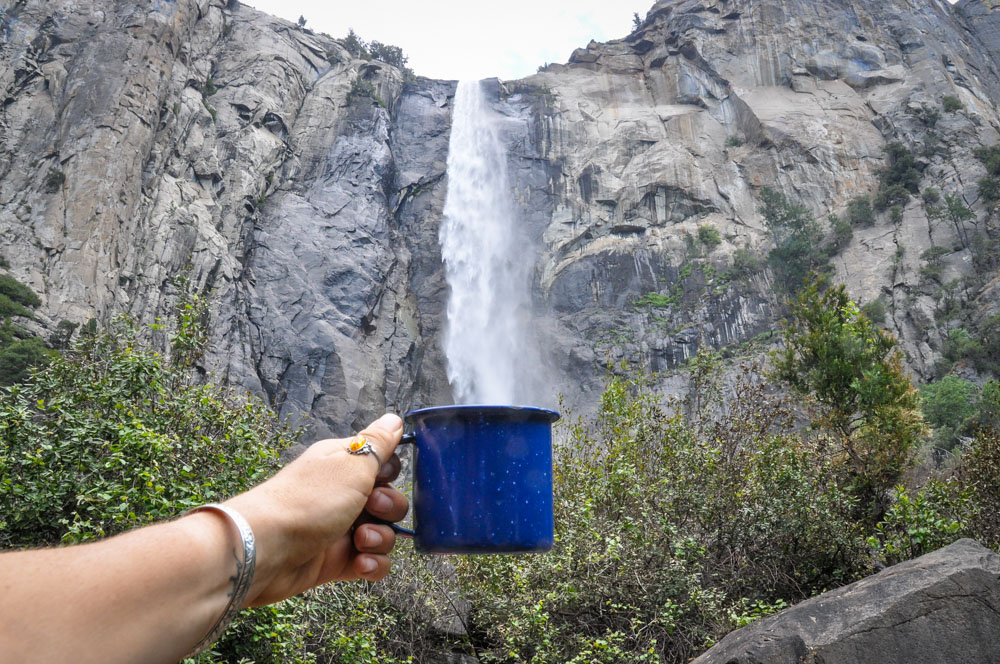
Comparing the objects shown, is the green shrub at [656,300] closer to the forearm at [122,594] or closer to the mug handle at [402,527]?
the mug handle at [402,527]

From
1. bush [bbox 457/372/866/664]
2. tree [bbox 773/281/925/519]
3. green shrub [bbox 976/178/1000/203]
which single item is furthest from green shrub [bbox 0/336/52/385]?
green shrub [bbox 976/178/1000/203]

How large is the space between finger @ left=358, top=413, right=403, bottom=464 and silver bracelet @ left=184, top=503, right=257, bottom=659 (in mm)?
383

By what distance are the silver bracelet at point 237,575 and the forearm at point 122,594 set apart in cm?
1

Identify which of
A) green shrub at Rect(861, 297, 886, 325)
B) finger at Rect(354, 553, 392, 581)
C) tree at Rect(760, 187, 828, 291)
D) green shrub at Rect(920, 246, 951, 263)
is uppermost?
tree at Rect(760, 187, 828, 291)

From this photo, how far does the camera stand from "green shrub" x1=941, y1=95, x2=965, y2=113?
32281 mm

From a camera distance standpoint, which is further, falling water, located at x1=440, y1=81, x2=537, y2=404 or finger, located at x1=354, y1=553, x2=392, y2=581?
falling water, located at x1=440, y1=81, x2=537, y2=404

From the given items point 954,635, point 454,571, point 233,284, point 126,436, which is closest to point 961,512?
point 954,635

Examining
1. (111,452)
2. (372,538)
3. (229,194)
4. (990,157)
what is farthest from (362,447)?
(990,157)

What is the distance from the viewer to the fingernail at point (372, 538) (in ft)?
4.55

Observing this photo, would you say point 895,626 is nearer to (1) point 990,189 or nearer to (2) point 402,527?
(2) point 402,527

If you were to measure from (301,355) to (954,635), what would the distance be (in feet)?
75.6

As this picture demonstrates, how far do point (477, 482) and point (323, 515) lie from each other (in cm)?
35

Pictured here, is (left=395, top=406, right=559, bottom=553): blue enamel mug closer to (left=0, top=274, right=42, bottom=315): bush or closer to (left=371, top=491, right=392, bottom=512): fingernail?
(left=371, top=491, right=392, bottom=512): fingernail

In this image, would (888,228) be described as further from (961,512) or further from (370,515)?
(370,515)
